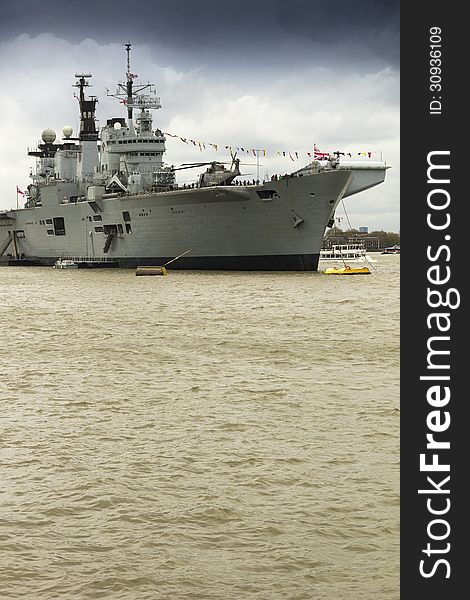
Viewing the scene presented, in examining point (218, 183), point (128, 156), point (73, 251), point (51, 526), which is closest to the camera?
point (51, 526)

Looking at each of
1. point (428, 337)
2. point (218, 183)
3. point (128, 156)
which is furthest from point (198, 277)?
point (428, 337)

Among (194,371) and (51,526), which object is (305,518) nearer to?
(51,526)

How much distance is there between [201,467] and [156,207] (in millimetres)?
39782

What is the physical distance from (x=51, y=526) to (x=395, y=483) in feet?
11.4

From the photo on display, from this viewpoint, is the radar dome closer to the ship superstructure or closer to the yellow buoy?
the ship superstructure

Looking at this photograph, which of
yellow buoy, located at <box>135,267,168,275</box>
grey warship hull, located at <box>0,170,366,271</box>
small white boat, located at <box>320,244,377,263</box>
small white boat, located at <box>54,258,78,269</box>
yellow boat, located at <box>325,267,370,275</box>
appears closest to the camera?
grey warship hull, located at <box>0,170,366,271</box>

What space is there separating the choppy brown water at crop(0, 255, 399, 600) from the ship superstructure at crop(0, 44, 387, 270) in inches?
916

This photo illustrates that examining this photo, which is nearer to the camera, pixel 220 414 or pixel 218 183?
pixel 220 414

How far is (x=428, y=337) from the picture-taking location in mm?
5168

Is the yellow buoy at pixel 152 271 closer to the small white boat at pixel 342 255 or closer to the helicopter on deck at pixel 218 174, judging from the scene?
the helicopter on deck at pixel 218 174

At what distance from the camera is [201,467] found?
32.1ft

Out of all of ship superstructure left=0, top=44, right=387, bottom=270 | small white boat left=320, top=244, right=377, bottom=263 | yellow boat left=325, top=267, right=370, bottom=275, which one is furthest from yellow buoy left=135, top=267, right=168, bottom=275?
small white boat left=320, top=244, right=377, bottom=263

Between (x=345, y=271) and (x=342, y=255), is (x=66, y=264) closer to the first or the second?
(x=345, y=271)

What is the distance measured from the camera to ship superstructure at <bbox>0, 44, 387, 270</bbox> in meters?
43.9
